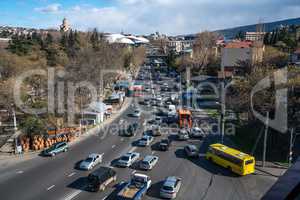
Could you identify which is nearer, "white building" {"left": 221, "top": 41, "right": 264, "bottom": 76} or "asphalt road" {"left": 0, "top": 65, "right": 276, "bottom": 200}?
"asphalt road" {"left": 0, "top": 65, "right": 276, "bottom": 200}

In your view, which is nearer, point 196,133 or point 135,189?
point 135,189

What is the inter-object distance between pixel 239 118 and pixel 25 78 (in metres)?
23.6

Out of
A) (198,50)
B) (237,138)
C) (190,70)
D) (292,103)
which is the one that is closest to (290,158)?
(292,103)

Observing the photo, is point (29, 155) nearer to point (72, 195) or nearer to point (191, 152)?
point (72, 195)

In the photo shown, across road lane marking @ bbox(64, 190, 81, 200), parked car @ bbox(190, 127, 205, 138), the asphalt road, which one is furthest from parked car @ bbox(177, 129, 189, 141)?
road lane marking @ bbox(64, 190, 81, 200)

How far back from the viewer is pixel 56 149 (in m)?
22.2

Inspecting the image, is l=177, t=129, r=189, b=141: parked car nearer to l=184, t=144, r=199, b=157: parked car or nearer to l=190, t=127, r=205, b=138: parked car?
l=190, t=127, r=205, b=138: parked car

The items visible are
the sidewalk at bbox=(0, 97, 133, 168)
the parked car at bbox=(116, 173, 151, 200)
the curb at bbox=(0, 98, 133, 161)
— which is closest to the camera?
the parked car at bbox=(116, 173, 151, 200)

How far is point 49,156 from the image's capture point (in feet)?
71.6

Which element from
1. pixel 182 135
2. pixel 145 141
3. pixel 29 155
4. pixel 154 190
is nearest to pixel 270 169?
pixel 154 190

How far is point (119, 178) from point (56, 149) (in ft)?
22.7

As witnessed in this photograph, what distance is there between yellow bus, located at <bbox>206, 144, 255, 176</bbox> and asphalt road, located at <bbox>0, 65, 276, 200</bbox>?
0.39 m

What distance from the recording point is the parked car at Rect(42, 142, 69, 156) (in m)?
21.8

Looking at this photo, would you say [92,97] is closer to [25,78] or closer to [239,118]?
[25,78]
